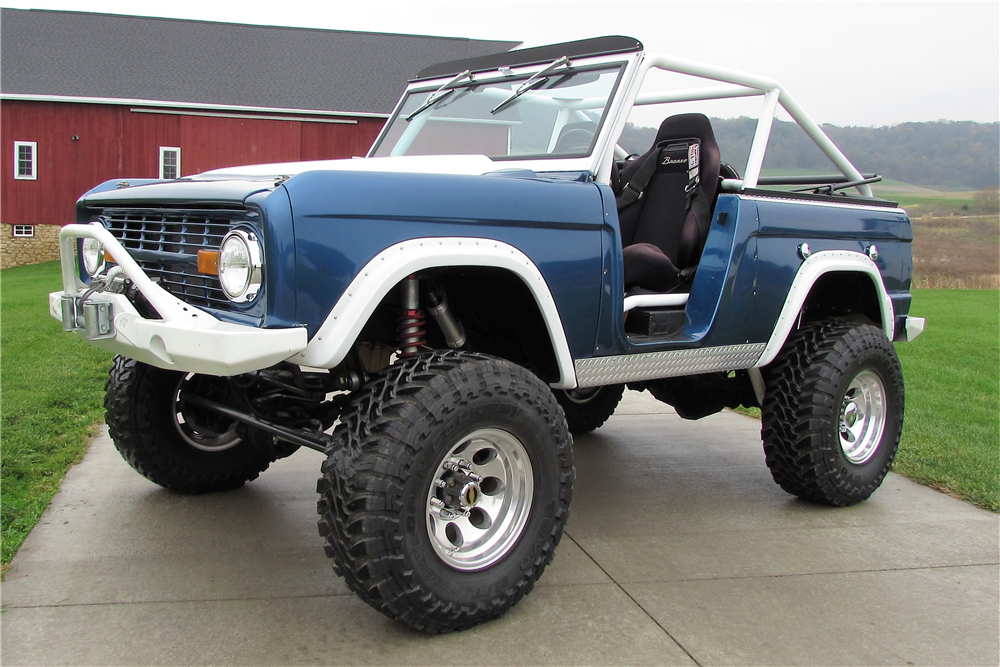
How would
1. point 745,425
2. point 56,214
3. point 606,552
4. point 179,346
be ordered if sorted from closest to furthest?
point 179,346
point 606,552
point 745,425
point 56,214

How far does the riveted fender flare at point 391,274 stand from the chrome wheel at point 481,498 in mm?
550

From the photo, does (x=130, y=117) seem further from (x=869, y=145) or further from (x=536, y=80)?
(x=536, y=80)

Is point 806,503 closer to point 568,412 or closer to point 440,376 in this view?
point 568,412

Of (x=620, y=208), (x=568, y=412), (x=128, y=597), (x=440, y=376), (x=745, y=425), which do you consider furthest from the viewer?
(x=745, y=425)

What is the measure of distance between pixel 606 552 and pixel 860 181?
2676 mm

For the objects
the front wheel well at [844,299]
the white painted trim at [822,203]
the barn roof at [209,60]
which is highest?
the barn roof at [209,60]

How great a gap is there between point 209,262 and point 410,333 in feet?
2.42

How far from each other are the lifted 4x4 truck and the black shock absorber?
1cm

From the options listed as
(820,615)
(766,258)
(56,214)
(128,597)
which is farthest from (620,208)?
(56,214)

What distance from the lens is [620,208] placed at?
4.43m

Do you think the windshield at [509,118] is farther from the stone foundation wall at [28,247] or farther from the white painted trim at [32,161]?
the white painted trim at [32,161]

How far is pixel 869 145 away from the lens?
6055 mm

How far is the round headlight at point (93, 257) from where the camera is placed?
3.35 metres

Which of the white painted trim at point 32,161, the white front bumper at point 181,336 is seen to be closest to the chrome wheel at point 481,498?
the white front bumper at point 181,336
